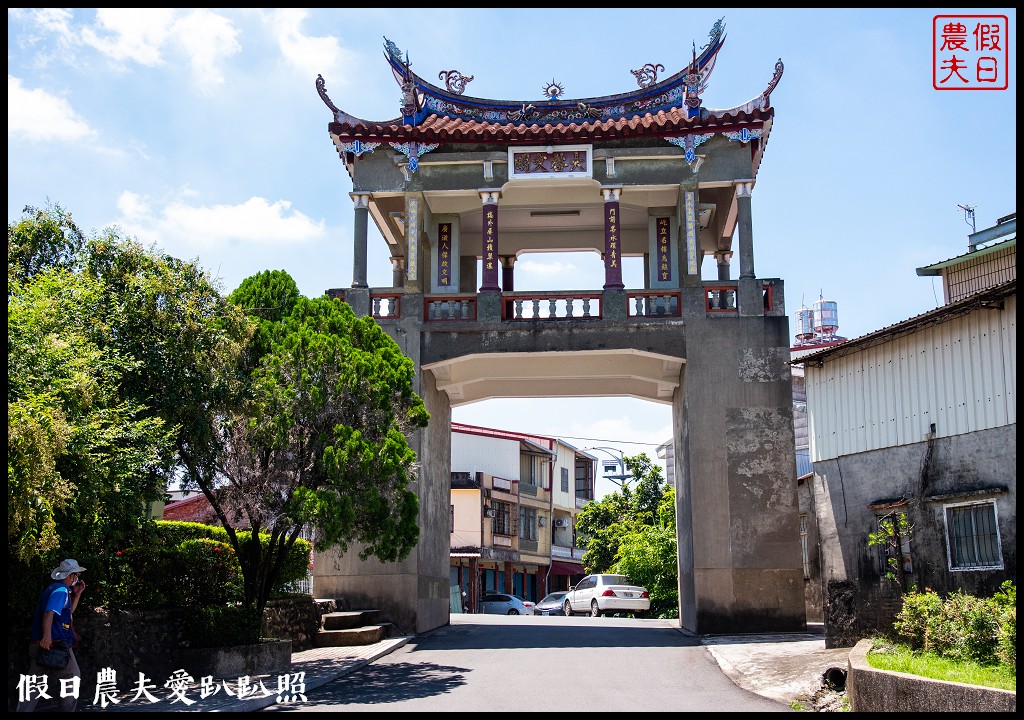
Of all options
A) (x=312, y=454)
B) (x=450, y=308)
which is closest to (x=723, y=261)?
(x=450, y=308)

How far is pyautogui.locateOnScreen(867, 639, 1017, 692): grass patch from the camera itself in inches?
292

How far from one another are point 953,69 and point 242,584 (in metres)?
10.2

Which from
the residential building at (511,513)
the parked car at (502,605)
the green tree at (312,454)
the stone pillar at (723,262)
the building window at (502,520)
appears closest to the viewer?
the green tree at (312,454)

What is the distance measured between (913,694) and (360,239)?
13185 mm

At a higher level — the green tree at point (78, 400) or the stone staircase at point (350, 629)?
the green tree at point (78, 400)

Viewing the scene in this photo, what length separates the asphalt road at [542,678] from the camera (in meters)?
9.07

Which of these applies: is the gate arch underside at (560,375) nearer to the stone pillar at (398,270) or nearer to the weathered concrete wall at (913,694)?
the stone pillar at (398,270)

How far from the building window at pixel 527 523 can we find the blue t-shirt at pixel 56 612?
118 ft

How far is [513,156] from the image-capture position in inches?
727

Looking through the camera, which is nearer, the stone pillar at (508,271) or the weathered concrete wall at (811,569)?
the weathered concrete wall at (811,569)

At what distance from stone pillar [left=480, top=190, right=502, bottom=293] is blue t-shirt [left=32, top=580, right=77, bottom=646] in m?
10.7

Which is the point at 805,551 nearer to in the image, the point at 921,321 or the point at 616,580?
the point at 921,321

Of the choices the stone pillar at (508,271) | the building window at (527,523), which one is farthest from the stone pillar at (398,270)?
the building window at (527,523)

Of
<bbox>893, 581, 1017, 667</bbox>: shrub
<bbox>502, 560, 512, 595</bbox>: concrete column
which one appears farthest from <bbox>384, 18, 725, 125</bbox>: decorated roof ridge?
<bbox>502, 560, 512, 595</bbox>: concrete column
